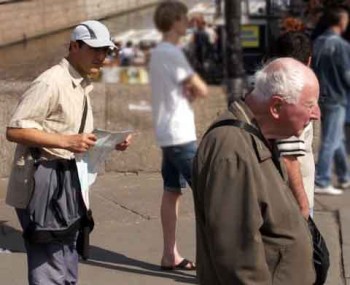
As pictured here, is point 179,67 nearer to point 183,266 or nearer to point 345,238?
point 183,266

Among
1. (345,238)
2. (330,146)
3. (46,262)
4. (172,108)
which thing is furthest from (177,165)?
(330,146)

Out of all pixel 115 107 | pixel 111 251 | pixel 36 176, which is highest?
pixel 36 176

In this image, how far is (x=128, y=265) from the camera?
5.87 meters

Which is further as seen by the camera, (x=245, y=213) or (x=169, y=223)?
(x=169, y=223)

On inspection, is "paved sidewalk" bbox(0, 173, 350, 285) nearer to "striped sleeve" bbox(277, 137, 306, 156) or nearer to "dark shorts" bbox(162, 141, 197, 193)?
"dark shorts" bbox(162, 141, 197, 193)

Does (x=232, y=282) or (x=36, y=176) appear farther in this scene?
(x=36, y=176)

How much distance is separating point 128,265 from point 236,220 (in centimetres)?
317

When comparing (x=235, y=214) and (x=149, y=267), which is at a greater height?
(x=235, y=214)

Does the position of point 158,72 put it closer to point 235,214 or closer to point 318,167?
point 318,167

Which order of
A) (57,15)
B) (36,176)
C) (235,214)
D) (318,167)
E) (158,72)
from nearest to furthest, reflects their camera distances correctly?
(235,214)
(36,176)
(158,72)
(318,167)
(57,15)

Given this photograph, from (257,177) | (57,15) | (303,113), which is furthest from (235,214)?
(57,15)

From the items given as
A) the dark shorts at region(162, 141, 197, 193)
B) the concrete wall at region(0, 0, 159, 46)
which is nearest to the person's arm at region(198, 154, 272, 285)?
the dark shorts at region(162, 141, 197, 193)

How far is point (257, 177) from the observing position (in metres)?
2.78

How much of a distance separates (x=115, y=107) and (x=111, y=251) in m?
2.06
